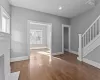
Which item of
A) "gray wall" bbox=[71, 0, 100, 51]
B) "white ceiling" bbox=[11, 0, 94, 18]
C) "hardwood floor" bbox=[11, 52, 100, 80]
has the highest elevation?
"white ceiling" bbox=[11, 0, 94, 18]

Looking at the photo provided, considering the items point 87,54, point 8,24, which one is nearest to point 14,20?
point 8,24

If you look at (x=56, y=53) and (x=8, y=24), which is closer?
(x=8, y=24)

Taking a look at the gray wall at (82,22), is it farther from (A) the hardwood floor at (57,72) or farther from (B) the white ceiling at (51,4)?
(A) the hardwood floor at (57,72)

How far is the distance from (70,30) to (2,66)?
5.08 meters

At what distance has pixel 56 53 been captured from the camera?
4.88m

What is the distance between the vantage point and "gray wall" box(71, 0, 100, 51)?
3768mm

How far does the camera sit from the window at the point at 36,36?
26.2ft

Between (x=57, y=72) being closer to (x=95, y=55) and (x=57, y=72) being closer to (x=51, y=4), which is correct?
(x=95, y=55)

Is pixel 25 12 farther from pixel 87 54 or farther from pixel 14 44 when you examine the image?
pixel 87 54

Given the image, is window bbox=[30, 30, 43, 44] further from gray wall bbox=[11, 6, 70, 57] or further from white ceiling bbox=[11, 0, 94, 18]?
white ceiling bbox=[11, 0, 94, 18]

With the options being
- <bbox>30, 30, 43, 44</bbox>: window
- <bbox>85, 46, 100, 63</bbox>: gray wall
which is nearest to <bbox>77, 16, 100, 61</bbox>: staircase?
<bbox>85, 46, 100, 63</bbox>: gray wall

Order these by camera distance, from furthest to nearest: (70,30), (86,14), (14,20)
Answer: (70,30) → (86,14) → (14,20)

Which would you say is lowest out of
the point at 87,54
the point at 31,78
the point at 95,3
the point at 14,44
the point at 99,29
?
the point at 31,78

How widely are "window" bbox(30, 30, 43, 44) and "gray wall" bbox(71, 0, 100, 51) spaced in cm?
407
